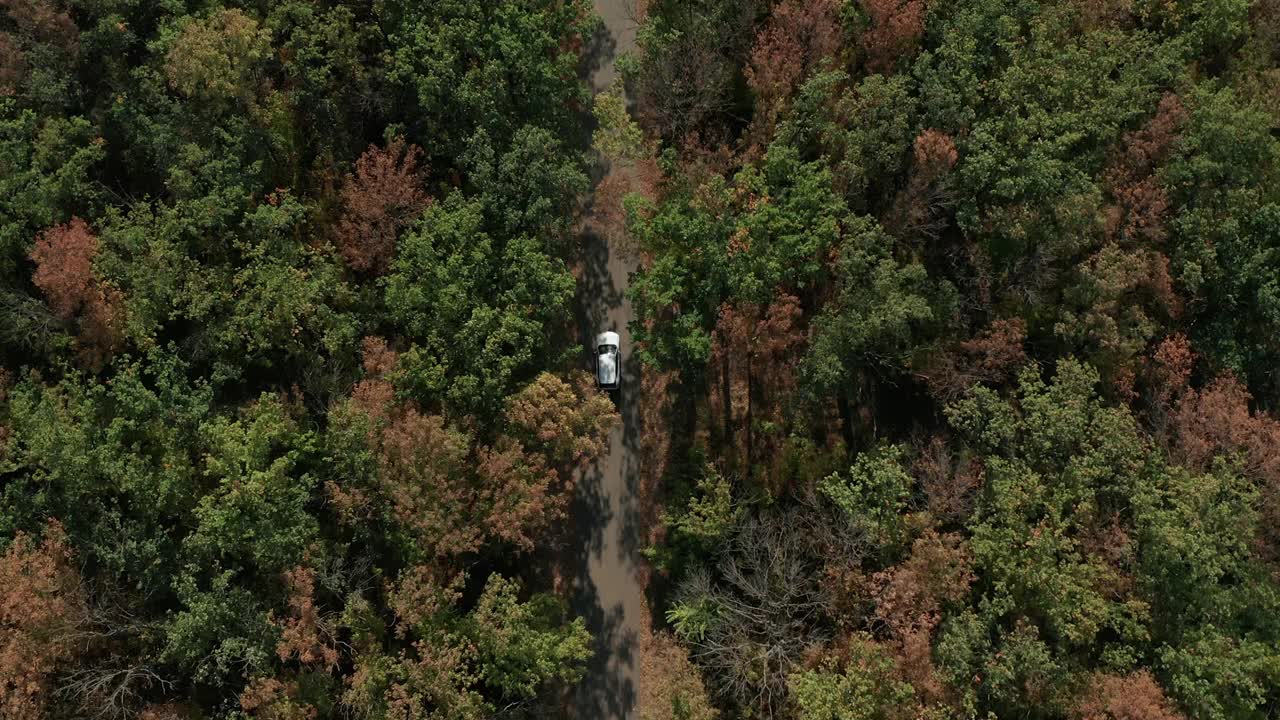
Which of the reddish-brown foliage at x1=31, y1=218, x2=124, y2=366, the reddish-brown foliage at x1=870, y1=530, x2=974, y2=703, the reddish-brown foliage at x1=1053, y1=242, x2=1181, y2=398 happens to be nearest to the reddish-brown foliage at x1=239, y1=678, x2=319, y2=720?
the reddish-brown foliage at x1=31, y1=218, x2=124, y2=366

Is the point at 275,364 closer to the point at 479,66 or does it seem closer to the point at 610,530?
the point at 479,66

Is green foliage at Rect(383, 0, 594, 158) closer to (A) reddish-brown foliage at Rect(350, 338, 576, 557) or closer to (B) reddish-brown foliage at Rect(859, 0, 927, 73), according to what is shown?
(A) reddish-brown foliage at Rect(350, 338, 576, 557)

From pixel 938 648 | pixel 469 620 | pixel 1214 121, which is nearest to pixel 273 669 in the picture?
pixel 469 620

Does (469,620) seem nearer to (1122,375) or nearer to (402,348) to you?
(402,348)

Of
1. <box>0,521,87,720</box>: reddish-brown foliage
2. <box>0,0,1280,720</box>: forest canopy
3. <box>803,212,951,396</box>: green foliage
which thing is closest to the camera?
<box>0,521,87,720</box>: reddish-brown foliage

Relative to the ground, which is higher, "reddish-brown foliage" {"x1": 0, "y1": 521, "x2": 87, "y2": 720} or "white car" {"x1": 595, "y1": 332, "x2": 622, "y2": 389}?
"white car" {"x1": 595, "y1": 332, "x2": 622, "y2": 389}

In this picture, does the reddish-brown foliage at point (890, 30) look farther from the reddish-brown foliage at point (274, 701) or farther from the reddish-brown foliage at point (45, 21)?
the reddish-brown foliage at point (274, 701)

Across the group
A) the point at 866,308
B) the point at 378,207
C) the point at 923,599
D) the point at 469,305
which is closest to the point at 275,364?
the point at 378,207
